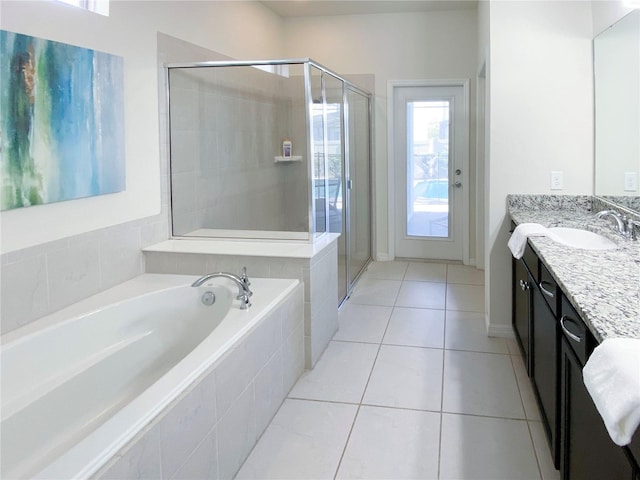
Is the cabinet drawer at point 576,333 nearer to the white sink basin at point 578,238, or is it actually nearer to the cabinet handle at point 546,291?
the cabinet handle at point 546,291

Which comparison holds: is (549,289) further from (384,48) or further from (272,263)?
(384,48)

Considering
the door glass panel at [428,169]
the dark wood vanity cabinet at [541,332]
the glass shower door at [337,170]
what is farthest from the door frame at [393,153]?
the dark wood vanity cabinet at [541,332]

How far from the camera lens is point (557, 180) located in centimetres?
336

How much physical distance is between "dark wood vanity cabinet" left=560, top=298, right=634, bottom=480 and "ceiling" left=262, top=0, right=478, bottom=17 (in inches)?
165

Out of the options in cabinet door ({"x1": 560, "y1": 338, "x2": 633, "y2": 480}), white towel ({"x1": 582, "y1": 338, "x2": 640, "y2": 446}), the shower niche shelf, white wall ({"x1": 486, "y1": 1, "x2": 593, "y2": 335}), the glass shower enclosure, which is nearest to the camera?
white towel ({"x1": 582, "y1": 338, "x2": 640, "y2": 446})

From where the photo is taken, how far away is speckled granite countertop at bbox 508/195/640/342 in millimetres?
1373

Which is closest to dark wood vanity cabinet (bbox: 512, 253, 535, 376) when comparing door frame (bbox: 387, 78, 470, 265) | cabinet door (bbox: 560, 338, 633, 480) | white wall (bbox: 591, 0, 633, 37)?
cabinet door (bbox: 560, 338, 633, 480)

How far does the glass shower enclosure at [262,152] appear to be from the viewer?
11.6 ft

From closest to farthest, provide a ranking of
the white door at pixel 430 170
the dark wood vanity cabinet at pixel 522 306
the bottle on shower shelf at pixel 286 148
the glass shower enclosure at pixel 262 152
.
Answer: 1. the dark wood vanity cabinet at pixel 522 306
2. the glass shower enclosure at pixel 262 152
3. the bottle on shower shelf at pixel 286 148
4. the white door at pixel 430 170

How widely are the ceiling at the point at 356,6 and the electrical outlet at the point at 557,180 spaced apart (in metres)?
2.59

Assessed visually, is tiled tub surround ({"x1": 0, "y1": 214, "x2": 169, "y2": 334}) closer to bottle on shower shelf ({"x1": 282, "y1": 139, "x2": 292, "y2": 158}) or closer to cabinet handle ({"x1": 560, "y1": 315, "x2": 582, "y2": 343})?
bottle on shower shelf ({"x1": 282, "y1": 139, "x2": 292, "y2": 158})

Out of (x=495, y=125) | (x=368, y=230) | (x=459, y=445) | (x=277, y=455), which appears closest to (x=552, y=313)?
(x=459, y=445)

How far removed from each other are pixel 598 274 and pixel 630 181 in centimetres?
120

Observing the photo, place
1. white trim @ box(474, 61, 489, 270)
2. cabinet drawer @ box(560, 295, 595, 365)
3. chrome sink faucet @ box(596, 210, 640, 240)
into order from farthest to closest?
white trim @ box(474, 61, 489, 270), chrome sink faucet @ box(596, 210, 640, 240), cabinet drawer @ box(560, 295, 595, 365)
